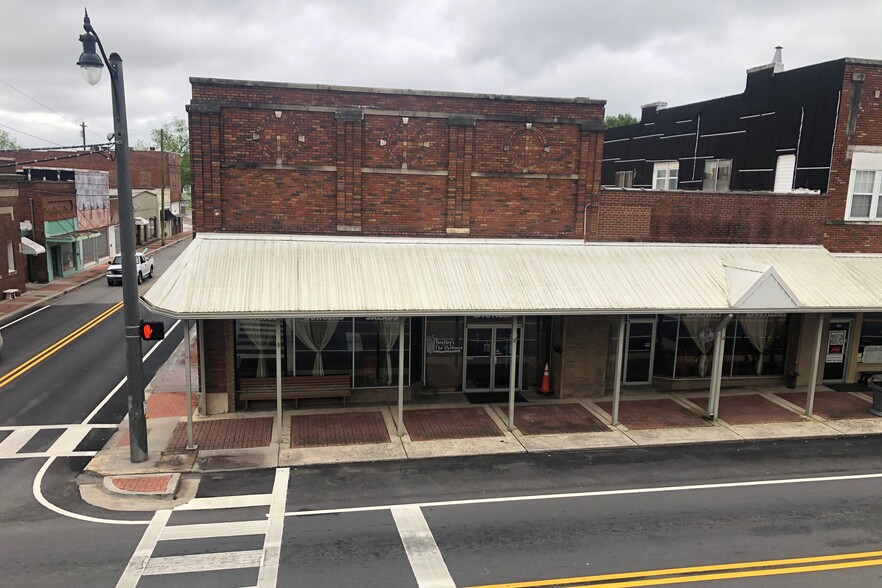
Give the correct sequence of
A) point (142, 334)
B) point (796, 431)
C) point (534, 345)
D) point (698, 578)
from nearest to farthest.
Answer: point (698, 578) < point (142, 334) < point (796, 431) < point (534, 345)

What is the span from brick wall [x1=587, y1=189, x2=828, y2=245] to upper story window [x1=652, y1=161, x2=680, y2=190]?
10278 mm

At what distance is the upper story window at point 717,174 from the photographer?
2433 centimetres

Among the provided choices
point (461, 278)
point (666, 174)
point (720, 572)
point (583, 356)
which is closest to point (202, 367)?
point (461, 278)

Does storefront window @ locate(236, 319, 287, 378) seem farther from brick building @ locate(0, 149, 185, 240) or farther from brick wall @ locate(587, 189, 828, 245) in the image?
brick building @ locate(0, 149, 185, 240)

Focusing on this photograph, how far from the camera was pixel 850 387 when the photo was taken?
63.9 ft

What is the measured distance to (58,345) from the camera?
23031mm

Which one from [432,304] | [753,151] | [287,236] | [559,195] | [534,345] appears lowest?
[534,345]

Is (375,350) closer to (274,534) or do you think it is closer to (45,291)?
(274,534)

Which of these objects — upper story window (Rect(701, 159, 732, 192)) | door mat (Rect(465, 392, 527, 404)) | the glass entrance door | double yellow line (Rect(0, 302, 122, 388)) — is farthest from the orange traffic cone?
double yellow line (Rect(0, 302, 122, 388))

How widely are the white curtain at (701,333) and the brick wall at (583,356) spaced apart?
2.76 meters

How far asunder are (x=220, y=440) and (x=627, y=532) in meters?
8.87

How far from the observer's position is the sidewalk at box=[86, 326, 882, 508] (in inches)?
509

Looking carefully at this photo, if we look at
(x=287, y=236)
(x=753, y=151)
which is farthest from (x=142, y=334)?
(x=753, y=151)

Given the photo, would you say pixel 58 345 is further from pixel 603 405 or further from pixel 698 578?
pixel 698 578
